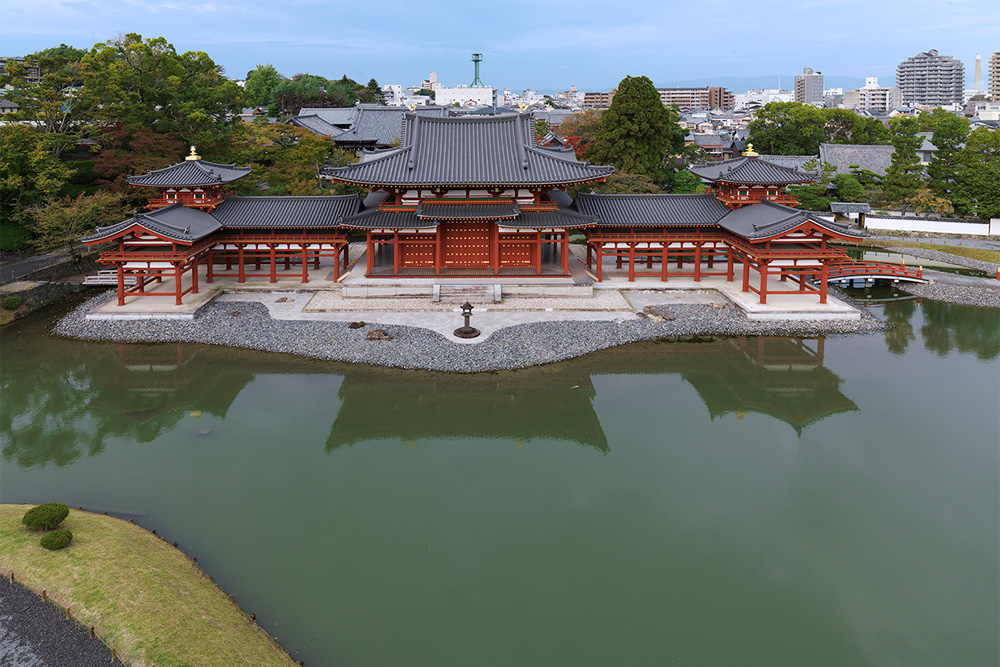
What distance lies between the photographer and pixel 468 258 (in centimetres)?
2806

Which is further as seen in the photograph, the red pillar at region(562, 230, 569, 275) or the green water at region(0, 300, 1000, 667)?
the red pillar at region(562, 230, 569, 275)

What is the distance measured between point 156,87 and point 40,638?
3651cm

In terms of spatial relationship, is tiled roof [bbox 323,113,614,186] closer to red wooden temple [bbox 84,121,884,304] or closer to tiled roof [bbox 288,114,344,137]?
red wooden temple [bbox 84,121,884,304]

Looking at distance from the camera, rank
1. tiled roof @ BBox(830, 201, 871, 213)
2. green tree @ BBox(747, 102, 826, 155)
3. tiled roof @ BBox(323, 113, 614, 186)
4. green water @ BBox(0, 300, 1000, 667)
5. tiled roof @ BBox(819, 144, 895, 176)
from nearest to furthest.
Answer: green water @ BBox(0, 300, 1000, 667) → tiled roof @ BBox(323, 113, 614, 186) → tiled roof @ BBox(830, 201, 871, 213) → tiled roof @ BBox(819, 144, 895, 176) → green tree @ BBox(747, 102, 826, 155)

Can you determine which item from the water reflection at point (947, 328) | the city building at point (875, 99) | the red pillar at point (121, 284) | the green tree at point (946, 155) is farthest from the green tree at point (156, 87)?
A: the city building at point (875, 99)

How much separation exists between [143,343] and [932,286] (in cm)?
3371

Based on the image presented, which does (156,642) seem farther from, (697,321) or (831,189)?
(831,189)

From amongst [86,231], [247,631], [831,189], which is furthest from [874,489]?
[831,189]

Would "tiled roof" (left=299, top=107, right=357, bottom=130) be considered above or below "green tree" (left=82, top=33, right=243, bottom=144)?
above

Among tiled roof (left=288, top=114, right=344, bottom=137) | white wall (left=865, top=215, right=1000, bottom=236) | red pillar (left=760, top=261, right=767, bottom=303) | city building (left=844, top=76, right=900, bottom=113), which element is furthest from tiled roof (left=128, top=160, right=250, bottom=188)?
city building (left=844, top=76, right=900, bottom=113)

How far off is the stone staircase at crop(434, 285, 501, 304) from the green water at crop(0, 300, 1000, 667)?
20.9 feet

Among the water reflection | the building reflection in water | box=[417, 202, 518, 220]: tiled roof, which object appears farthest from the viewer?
box=[417, 202, 518, 220]: tiled roof

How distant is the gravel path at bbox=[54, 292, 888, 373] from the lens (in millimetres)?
20359

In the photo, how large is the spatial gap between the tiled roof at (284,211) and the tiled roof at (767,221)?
650 inches
